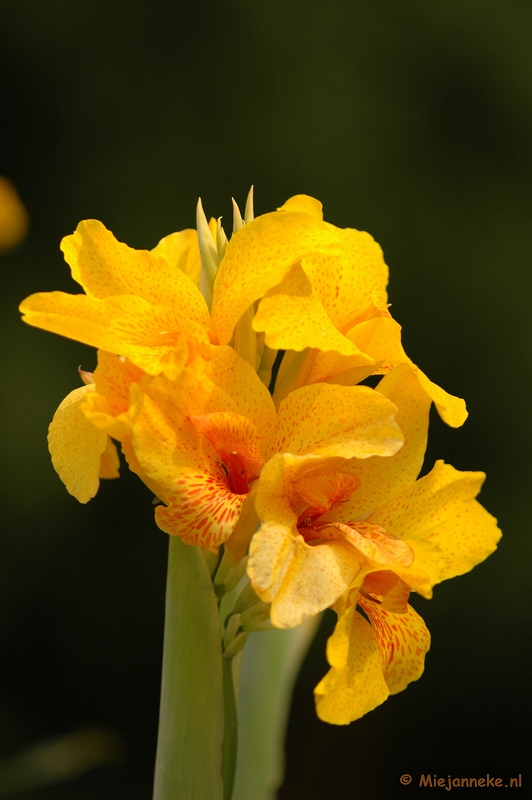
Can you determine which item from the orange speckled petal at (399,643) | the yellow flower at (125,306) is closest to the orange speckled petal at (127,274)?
the yellow flower at (125,306)

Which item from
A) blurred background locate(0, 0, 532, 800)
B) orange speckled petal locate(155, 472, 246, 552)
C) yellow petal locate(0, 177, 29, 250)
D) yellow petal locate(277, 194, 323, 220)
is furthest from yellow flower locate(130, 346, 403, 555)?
blurred background locate(0, 0, 532, 800)

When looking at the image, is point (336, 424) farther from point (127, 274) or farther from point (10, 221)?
point (10, 221)

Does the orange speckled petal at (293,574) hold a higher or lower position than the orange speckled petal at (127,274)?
lower

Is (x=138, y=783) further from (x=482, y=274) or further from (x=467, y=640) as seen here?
(x=482, y=274)

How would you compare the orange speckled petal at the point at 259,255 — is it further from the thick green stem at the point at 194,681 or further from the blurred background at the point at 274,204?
the blurred background at the point at 274,204

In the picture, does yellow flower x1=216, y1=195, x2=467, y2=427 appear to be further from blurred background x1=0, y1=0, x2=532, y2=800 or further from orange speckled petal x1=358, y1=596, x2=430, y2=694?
blurred background x1=0, y1=0, x2=532, y2=800

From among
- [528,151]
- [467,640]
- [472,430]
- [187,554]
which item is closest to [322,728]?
[467,640]
